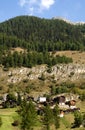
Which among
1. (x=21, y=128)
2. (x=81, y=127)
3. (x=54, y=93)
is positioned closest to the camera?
(x=21, y=128)

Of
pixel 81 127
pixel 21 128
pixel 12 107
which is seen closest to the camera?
pixel 21 128

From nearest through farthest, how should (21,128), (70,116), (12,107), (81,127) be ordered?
(21,128), (81,127), (70,116), (12,107)

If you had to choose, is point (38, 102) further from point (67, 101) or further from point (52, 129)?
point (52, 129)

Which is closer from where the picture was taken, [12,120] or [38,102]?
[12,120]

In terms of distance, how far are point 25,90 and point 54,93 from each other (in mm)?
17143

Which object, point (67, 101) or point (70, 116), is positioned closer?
point (70, 116)

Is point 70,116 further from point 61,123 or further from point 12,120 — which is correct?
point 12,120

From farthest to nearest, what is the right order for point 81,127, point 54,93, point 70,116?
point 54,93, point 70,116, point 81,127

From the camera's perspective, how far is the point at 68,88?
196125mm

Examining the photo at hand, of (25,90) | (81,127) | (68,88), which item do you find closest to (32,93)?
(25,90)

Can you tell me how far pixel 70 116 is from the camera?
476 feet

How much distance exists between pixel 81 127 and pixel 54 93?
193ft

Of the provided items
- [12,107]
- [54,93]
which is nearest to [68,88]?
[54,93]

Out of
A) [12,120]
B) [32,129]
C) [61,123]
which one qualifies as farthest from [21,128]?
[61,123]
